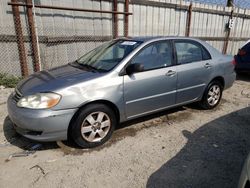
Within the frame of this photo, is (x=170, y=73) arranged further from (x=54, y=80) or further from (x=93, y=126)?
(x=54, y=80)

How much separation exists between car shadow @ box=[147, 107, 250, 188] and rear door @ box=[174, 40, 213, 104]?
66cm

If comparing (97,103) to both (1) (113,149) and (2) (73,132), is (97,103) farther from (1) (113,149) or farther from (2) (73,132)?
(1) (113,149)

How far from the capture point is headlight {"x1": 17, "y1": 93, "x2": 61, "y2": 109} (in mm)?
2793

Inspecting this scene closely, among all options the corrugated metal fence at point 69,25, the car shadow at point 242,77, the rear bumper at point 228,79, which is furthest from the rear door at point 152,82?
the car shadow at point 242,77

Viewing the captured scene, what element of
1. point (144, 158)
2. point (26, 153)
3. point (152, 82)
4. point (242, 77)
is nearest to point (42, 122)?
point (26, 153)

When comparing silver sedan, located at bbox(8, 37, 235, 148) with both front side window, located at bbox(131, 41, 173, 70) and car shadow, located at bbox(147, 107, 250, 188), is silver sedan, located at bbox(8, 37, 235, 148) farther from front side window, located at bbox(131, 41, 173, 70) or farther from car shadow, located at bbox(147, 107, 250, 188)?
car shadow, located at bbox(147, 107, 250, 188)

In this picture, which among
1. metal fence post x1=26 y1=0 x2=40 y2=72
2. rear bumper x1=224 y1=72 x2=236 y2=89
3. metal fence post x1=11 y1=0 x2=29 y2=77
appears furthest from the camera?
metal fence post x1=26 y1=0 x2=40 y2=72

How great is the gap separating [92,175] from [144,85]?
153 cm

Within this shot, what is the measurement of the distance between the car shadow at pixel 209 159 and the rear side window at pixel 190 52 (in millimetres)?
1236

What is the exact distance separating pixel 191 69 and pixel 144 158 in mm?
1933

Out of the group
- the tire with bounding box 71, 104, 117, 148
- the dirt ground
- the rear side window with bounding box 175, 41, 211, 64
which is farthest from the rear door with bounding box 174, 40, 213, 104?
the tire with bounding box 71, 104, 117, 148

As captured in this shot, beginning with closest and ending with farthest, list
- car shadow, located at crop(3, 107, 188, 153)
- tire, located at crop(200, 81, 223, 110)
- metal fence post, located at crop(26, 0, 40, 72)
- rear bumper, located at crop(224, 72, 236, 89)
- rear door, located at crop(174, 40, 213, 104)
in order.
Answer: car shadow, located at crop(3, 107, 188, 153) < rear door, located at crop(174, 40, 213, 104) < tire, located at crop(200, 81, 223, 110) < rear bumper, located at crop(224, 72, 236, 89) < metal fence post, located at crop(26, 0, 40, 72)

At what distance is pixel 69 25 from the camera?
5.88 meters

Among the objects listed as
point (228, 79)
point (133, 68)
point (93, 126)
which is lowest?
point (93, 126)
